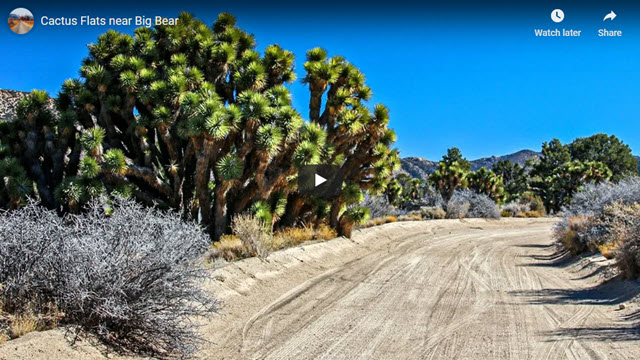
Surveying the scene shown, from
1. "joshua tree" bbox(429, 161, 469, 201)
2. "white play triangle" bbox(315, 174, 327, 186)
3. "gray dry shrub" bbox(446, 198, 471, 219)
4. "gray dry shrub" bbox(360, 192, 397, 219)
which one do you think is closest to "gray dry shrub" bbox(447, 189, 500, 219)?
"gray dry shrub" bbox(446, 198, 471, 219)

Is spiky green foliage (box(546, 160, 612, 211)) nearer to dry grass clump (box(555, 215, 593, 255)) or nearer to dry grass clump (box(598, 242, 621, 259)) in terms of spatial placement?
dry grass clump (box(555, 215, 593, 255))

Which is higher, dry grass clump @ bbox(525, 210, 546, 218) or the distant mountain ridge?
the distant mountain ridge

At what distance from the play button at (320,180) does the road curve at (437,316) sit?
3.42 meters

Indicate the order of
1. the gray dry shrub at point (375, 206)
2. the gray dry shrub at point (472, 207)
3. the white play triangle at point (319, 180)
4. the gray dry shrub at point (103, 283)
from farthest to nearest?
the gray dry shrub at point (472, 207)
the gray dry shrub at point (375, 206)
the white play triangle at point (319, 180)
the gray dry shrub at point (103, 283)

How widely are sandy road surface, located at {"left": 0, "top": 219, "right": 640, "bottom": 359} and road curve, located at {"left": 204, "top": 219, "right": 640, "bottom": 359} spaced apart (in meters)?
0.02

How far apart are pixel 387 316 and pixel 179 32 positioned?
41.7 feet

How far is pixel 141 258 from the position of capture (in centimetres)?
566

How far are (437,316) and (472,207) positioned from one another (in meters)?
29.5

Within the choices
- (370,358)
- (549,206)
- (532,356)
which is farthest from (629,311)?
(549,206)

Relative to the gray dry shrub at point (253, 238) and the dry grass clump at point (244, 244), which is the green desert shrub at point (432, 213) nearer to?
the dry grass clump at point (244, 244)

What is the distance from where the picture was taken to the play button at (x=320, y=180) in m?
15.6

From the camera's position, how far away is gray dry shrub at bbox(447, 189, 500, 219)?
33.8 metres

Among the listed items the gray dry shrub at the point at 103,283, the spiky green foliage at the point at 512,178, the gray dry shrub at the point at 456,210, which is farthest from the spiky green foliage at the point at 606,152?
the gray dry shrub at the point at 103,283

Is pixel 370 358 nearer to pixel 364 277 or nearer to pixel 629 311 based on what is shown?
pixel 629 311
